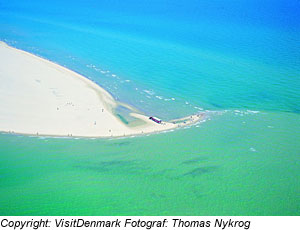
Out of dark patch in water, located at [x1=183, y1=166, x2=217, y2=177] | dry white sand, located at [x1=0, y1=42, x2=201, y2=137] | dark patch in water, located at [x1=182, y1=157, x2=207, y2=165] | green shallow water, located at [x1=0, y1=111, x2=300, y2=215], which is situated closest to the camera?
green shallow water, located at [x1=0, y1=111, x2=300, y2=215]

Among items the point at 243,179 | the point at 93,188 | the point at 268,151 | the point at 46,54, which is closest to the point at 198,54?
the point at 46,54

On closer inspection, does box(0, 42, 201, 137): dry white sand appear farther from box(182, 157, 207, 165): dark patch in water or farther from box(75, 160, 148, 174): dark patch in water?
box(182, 157, 207, 165): dark patch in water

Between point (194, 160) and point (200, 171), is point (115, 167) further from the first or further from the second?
point (200, 171)

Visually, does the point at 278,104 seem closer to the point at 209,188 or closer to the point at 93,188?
the point at 209,188

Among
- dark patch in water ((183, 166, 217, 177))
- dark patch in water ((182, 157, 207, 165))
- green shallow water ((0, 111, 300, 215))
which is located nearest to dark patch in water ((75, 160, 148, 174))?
green shallow water ((0, 111, 300, 215))

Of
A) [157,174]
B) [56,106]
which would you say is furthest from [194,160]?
[56,106]

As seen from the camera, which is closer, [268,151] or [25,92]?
[268,151]
